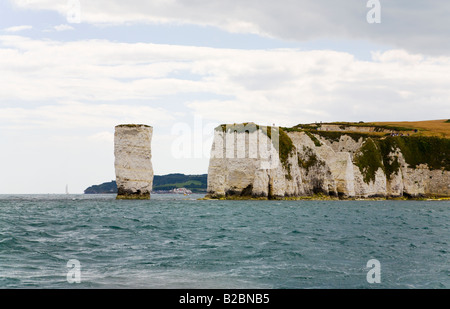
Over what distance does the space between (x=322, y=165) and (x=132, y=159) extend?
4273 centimetres

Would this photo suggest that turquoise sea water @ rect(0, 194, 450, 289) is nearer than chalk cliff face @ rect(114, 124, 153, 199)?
Yes

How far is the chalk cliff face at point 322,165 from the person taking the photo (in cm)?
10169

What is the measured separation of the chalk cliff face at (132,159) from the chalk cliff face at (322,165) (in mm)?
13829

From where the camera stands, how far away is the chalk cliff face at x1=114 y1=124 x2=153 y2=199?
101 meters

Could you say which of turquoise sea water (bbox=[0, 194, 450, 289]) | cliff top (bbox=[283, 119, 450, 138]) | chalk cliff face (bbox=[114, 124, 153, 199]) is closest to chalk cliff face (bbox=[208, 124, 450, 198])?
chalk cliff face (bbox=[114, 124, 153, 199])

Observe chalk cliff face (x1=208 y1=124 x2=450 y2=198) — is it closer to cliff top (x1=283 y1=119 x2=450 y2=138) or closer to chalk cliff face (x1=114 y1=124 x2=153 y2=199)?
chalk cliff face (x1=114 y1=124 x2=153 y2=199)

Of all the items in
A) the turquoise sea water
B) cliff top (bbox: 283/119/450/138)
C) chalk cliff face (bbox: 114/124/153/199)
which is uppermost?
→ cliff top (bbox: 283/119/450/138)

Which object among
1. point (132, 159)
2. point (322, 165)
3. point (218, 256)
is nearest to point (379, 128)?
point (322, 165)

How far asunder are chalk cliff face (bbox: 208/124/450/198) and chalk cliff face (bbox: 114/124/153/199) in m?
13.8

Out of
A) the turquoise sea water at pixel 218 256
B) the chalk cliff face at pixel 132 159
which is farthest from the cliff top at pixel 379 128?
the turquoise sea water at pixel 218 256

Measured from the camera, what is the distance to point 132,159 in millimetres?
100875

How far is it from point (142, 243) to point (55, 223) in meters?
14.4
